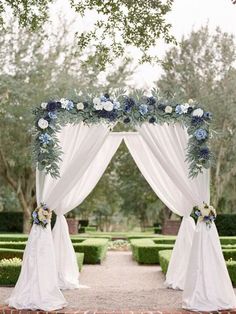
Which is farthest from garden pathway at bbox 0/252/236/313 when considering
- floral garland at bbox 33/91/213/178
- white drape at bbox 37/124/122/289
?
floral garland at bbox 33/91/213/178

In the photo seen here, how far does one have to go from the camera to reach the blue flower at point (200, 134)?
7.68 metres

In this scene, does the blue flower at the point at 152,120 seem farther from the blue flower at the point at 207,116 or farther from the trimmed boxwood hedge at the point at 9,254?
the trimmed boxwood hedge at the point at 9,254

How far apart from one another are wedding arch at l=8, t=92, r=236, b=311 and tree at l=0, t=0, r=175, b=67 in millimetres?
1408

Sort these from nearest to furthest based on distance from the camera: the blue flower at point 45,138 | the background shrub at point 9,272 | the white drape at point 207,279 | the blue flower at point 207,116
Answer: the white drape at point 207,279, the blue flower at point 45,138, the blue flower at point 207,116, the background shrub at point 9,272

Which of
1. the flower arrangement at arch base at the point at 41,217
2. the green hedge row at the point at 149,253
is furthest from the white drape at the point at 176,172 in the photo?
the green hedge row at the point at 149,253

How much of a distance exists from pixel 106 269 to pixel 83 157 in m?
6.22

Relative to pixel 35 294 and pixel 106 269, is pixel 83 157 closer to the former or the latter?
pixel 35 294

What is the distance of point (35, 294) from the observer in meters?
7.07

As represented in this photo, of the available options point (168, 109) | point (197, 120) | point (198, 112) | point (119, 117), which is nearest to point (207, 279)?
point (197, 120)

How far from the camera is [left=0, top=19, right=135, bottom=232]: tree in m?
23.2

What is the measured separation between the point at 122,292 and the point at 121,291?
5.6 inches

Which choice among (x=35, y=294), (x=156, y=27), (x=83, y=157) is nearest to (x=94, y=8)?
(x=156, y=27)

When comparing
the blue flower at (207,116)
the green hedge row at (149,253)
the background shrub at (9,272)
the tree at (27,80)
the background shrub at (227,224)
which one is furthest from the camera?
the background shrub at (227,224)

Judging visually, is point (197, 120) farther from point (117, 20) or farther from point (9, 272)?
point (9, 272)
